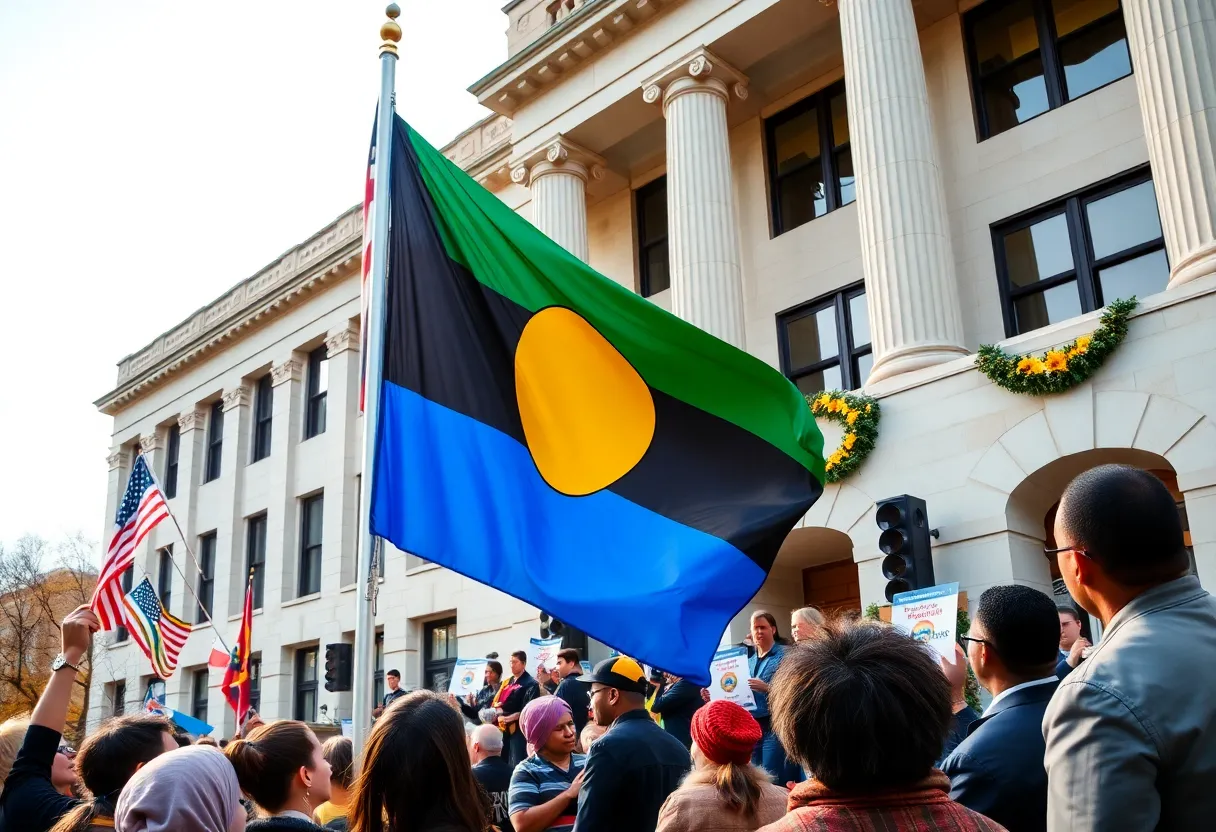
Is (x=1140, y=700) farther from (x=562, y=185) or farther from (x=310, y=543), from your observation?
(x=310, y=543)

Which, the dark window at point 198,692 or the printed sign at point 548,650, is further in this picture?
the dark window at point 198,692

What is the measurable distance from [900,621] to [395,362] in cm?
678

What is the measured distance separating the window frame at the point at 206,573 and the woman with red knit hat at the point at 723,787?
97.3 ft

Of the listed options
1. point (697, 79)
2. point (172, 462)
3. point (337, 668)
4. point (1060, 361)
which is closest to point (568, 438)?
point (1060, 361)

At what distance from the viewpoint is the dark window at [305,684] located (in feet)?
90.5

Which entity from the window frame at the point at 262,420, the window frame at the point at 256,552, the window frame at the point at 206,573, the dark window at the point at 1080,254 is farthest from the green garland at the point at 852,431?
the window frame at the point at 206,573

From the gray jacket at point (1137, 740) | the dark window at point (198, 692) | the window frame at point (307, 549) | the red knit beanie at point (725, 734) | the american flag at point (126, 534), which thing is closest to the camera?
the gray jacket at point (1137, 740)

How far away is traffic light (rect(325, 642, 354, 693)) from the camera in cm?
2181

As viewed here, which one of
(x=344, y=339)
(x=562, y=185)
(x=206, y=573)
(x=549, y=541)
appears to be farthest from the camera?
(x=206, y=573)

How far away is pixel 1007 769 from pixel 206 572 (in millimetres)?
32355

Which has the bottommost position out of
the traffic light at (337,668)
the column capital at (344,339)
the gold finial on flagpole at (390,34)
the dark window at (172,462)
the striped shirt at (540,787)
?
the striped shirt at (540,787)

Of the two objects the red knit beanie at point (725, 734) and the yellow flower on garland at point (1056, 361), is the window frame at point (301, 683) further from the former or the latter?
the red knit beanie at point (725, 734)

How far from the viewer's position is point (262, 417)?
104 feet

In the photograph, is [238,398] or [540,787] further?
Result: [238,398]
